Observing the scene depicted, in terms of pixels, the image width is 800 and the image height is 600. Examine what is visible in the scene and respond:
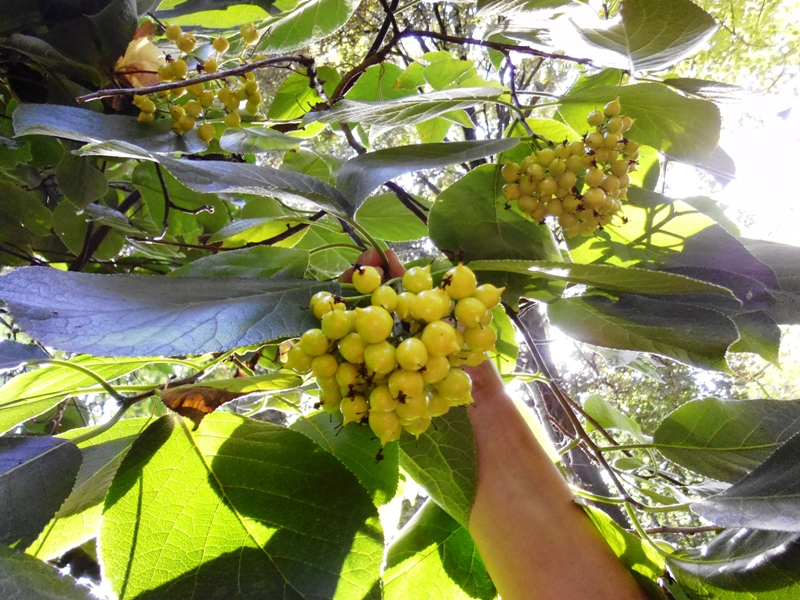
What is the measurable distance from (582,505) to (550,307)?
200 millimetres

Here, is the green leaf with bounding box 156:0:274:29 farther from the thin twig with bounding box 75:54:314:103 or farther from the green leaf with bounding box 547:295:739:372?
the green leaf with bounding box 547:295:739:372

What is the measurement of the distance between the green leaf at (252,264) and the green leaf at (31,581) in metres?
0.24

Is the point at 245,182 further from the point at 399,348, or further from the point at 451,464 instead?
the point at 451,464

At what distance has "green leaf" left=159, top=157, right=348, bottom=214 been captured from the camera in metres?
0.43

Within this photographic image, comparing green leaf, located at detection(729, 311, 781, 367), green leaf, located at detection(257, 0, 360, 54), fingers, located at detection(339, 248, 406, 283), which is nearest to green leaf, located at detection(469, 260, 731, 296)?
fingers, located at detection(339, 248, 406, 283)

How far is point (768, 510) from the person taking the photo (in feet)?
1.28

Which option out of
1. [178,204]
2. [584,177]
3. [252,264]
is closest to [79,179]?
[178,204]

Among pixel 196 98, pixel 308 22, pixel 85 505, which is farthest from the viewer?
pixel 308 22

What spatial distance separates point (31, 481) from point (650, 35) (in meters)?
0.76

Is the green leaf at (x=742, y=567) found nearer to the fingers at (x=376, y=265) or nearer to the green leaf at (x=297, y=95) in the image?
the fingers at (x=376, y=265)

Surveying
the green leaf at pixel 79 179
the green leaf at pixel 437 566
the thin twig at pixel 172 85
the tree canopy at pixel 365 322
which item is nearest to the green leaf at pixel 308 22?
the tree canopy at pixel 365 322

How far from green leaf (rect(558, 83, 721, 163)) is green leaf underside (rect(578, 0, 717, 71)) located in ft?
0.15

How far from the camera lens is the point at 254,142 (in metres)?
0.77

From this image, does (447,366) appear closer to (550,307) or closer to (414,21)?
(550,307)
